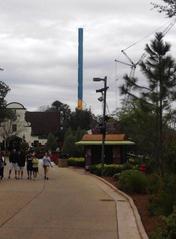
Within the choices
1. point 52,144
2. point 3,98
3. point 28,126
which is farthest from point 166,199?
point 28,126

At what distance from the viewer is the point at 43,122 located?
126 m

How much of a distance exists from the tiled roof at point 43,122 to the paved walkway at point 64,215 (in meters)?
100

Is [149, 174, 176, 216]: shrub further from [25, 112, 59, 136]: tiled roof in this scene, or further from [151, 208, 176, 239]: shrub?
[25, 112, 59, 136]: tiled roof

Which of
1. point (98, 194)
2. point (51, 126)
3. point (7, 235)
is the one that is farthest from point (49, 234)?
point (51, 126)

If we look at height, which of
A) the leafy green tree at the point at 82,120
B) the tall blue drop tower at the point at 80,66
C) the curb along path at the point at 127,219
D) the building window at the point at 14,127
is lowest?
the curb along path at the point at 127,219

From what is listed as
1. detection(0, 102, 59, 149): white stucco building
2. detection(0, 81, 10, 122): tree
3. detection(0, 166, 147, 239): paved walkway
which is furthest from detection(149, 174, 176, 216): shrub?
detection(0, 102, 59, 149): white stucco building

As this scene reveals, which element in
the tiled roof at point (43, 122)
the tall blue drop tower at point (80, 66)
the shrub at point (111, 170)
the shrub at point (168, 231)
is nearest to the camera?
the shrub at point (168, 231)

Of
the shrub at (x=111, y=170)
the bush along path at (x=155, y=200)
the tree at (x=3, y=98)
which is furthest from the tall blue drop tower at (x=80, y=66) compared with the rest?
the bush along path at (x=155, y=200)

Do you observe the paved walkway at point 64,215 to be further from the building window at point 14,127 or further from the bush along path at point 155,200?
the building window at point 14,127

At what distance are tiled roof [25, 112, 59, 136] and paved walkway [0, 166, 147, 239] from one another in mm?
100032

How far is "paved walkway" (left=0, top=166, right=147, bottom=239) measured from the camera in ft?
43.2

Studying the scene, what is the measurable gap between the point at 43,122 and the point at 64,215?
110269mm

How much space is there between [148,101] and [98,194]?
13.1ft

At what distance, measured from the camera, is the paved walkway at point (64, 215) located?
→ 43.2 feet
